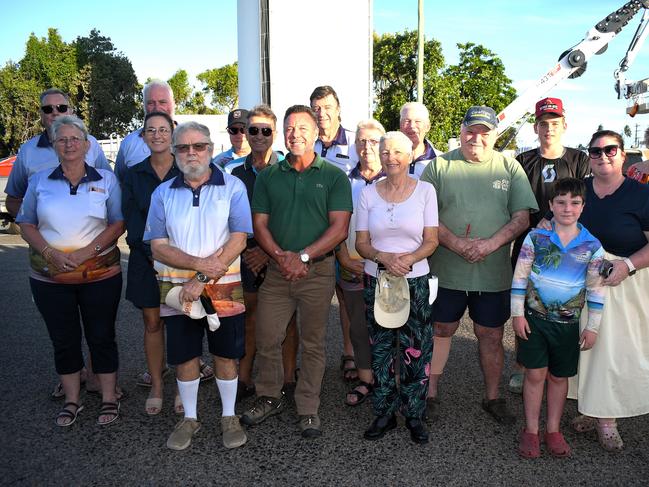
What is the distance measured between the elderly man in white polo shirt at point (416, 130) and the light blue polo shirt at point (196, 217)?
5.09 ft

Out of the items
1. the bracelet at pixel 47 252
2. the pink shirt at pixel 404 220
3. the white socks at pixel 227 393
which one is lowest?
the white socks at pixel 227 393

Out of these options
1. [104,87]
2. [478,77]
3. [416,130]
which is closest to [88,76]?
[104,87]

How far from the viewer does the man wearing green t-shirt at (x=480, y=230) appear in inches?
141

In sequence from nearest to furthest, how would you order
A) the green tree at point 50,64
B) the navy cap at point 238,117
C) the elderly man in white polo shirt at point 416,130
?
the elderly man in white polo shirt at point 416,130 → the navy cap at point 238,117 → the green tree at point 50,64

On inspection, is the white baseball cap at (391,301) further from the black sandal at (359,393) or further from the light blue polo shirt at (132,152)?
the light blue polo shirt at (132,152)

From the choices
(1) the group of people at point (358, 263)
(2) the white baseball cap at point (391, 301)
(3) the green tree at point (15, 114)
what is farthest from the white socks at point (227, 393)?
(3) the green tree at point (15, 114)

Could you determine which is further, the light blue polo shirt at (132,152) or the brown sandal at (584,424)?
the light blue polo shirt at (132,152)

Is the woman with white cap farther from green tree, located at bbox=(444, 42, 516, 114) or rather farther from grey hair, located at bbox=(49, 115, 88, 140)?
green tree, located at bbox=(444, 42, 516, 114)

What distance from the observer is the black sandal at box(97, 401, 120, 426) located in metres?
3.76

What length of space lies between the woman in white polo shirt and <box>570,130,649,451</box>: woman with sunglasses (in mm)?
3353

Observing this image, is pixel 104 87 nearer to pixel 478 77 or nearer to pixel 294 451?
pixel 478 77

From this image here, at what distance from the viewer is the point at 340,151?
15.3 ft

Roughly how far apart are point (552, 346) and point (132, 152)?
349 centimetres

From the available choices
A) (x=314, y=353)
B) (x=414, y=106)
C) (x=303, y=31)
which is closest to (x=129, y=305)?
(x=314, y=353)
